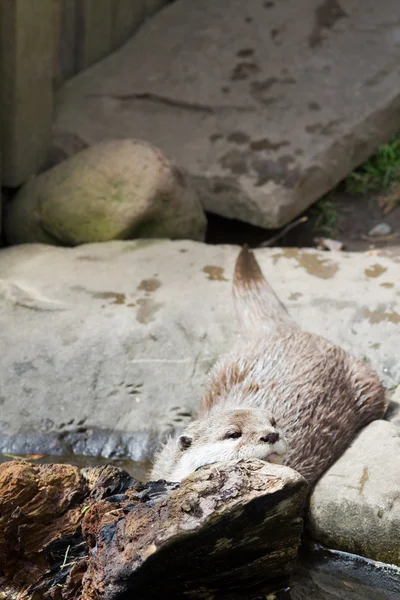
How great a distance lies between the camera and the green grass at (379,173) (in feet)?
18.5

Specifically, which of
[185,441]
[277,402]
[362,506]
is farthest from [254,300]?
[362,506]

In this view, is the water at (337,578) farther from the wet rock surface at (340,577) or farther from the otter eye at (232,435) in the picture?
the otter eye at (232,435)

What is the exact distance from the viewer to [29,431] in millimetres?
3516

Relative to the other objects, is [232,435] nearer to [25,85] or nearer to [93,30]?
[25,85]

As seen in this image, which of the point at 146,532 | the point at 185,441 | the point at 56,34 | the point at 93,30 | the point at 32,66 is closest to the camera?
the point at 146,532

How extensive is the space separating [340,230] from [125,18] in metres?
1.91

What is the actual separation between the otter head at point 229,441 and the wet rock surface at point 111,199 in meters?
1.83

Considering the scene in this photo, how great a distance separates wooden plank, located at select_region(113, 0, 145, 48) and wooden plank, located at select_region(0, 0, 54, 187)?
3.20 ft

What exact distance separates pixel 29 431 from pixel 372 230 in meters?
2.63

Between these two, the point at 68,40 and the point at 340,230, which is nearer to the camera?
the point at 340,230

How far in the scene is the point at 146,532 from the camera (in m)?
2.28

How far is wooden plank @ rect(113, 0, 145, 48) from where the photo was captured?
5852mm

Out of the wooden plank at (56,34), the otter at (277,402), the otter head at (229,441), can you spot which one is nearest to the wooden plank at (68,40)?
the wooden plank at (56,34)

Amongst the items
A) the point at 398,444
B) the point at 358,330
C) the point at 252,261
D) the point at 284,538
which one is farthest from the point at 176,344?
the point at 284,538
